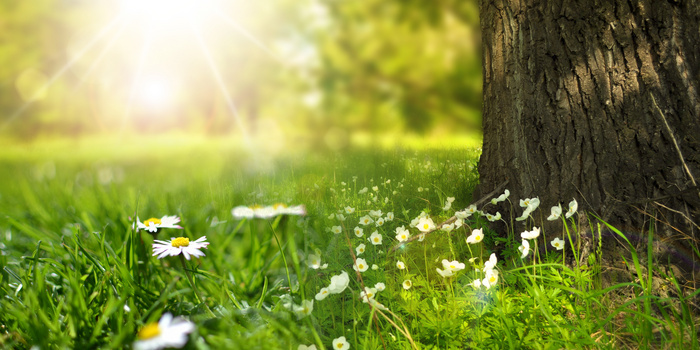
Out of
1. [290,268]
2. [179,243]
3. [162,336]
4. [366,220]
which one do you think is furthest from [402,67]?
[162,336]

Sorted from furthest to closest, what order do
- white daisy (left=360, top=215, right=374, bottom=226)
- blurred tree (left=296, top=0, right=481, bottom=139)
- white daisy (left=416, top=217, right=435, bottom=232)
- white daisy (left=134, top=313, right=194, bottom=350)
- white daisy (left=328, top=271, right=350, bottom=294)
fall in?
blurred tree (left=296, top=0, right=481, bottom=139), white daisy (left=360, top=215, right=374, bottom=226), white daisy (left=416, top=217, right=435, bottom=232), white daisy (left=328, top=271, right=350, bottom=294), white daisy (left=134, top=313, right=194, bottom=350)

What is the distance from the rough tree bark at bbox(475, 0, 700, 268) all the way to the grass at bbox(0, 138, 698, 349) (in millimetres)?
163

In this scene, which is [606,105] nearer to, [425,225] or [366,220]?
[425,225]

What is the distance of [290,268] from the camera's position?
5.06ft

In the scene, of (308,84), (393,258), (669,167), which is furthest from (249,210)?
(669,167)

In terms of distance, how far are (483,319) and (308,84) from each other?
5.17 ft

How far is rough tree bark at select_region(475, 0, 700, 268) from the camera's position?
1.30 metres

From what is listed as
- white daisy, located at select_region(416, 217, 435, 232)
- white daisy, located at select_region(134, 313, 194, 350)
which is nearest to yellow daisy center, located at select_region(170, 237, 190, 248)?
white daisy, located at select_region(134, 313, 194, 350)

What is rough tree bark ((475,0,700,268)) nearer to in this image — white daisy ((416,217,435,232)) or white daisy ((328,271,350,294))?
white daisy ((416,217,435,232))

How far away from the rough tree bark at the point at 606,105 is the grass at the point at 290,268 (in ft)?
0.54

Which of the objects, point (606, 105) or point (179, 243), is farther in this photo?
point (606, 105)

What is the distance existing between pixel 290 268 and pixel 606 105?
4.20ft

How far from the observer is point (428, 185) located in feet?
6.46

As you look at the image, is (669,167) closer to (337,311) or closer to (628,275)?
(628,275)
